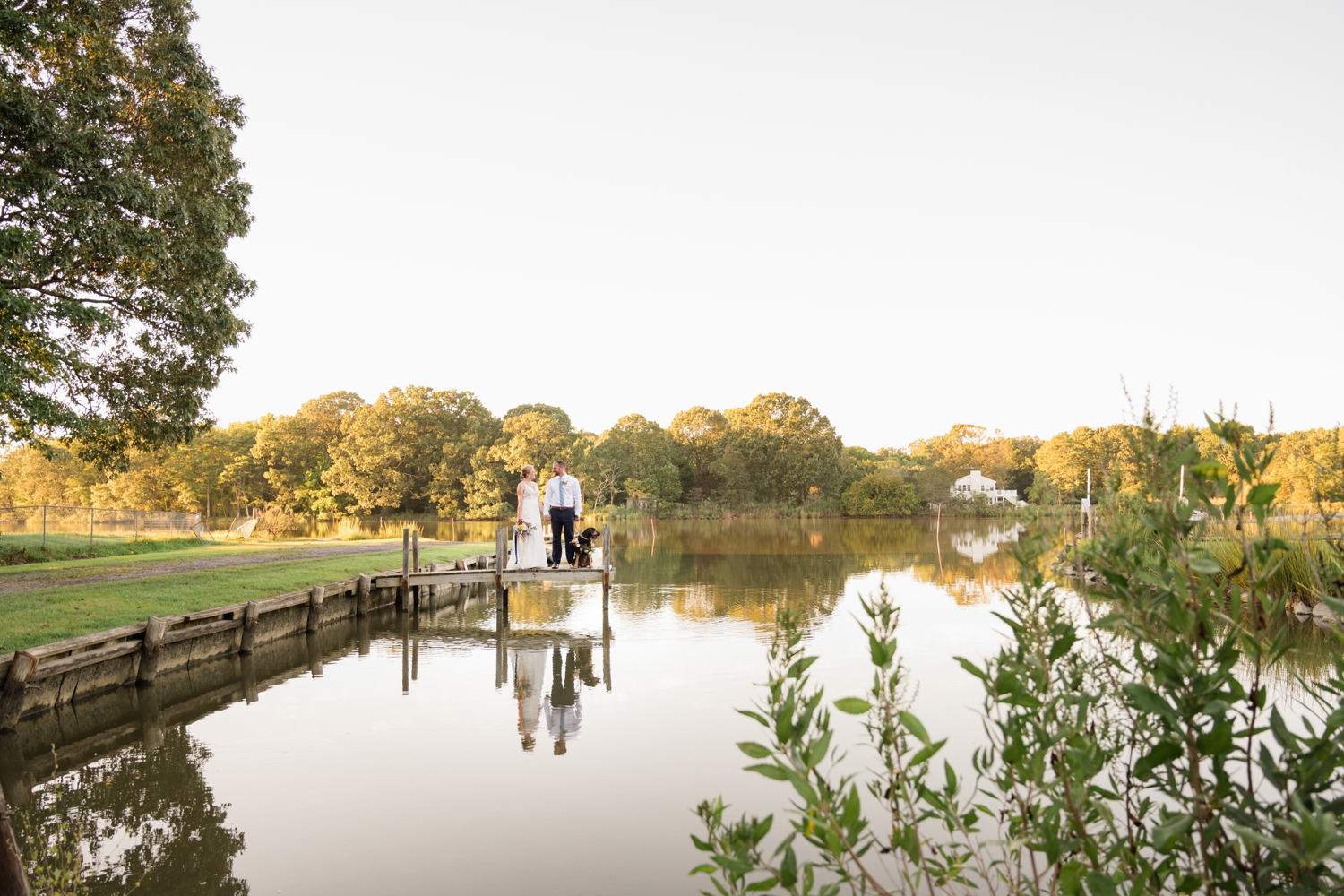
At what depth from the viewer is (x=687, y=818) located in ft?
24.3

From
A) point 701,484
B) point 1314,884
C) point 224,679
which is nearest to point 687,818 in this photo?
point 1314,884

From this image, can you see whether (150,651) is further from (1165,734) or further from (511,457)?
(511,457)

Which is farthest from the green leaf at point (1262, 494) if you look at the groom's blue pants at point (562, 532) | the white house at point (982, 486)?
the white house at point (982, 486)

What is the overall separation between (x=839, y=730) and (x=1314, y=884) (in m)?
8.51

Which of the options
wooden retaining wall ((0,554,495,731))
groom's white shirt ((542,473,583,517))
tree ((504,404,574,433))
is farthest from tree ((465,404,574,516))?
wooden retaining wall ((0,554,495,731))

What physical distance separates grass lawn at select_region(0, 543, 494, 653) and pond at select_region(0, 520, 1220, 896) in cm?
126

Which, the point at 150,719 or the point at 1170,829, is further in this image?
the point at 150,719

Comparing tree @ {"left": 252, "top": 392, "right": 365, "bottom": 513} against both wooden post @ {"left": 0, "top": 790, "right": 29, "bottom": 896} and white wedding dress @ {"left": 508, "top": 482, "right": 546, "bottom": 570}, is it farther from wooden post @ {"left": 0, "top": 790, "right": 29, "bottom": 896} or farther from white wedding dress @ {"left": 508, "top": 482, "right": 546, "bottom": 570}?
wooden post @ {"left": 0, "top": 790, "right": 29, "bottom": 896}

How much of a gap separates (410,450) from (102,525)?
4158cm

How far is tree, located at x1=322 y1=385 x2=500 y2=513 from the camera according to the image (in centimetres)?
7031

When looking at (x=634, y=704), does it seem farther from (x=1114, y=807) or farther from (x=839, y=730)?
(x=1114, y=807)

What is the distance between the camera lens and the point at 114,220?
12641 mm

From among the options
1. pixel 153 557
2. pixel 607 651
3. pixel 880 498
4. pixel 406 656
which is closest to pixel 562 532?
pixel 607 651

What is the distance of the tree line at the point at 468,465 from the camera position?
70000mm
